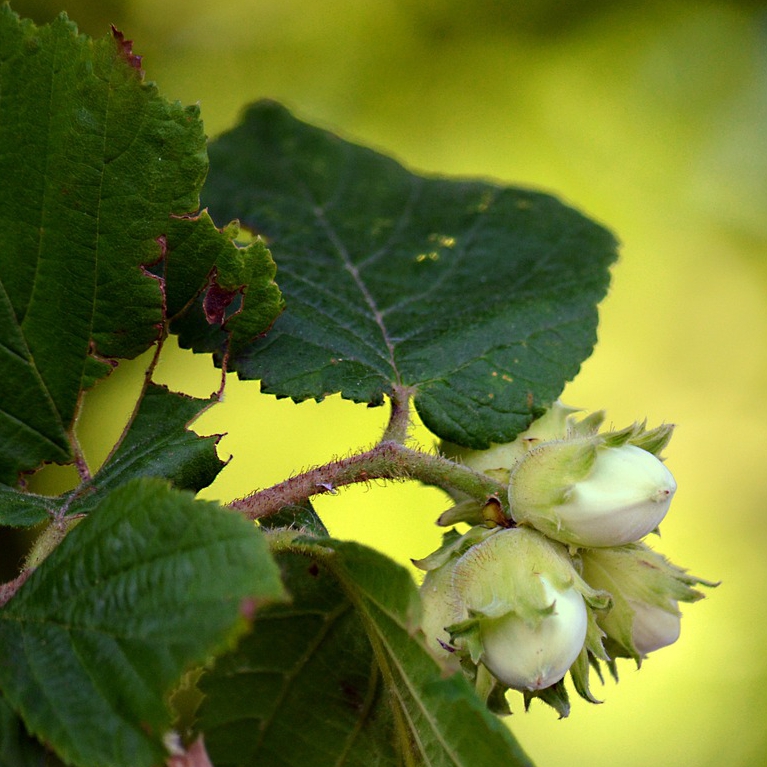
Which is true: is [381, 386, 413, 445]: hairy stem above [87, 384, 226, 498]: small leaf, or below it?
above

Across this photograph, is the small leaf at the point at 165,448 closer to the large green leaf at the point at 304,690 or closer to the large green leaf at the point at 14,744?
the large green leaf at the point at 304,690

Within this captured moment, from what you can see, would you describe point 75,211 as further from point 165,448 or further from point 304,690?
point 304,690

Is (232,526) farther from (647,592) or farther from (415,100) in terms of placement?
(415,100)

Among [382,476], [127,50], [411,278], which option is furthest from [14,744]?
[411,278]

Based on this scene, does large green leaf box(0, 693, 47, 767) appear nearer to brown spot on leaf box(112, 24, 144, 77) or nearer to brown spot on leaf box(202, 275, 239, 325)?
brown spot on leaf box(202, 275, 239, 325)

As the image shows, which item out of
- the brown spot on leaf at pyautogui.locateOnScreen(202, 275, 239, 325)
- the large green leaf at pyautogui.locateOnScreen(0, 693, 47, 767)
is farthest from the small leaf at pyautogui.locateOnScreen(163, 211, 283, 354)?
the large green leaf at pyautogui.locateOnScreen(0, 693, 47, 767)


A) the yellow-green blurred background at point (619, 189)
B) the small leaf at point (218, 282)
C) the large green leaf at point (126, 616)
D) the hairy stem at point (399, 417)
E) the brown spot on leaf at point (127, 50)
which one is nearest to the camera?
the large green leaf at point (126, 616)

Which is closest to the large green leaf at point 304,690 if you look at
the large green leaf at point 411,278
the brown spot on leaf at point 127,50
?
the large green leaf at point 411,278
